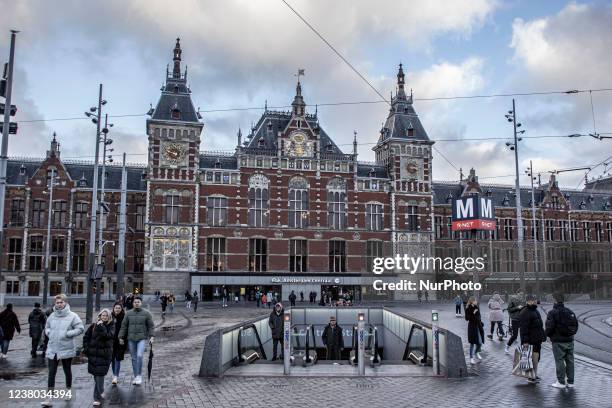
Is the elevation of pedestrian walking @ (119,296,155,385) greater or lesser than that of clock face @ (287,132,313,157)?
lesser

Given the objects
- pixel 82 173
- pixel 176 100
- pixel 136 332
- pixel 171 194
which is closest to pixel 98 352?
pixel 136 332

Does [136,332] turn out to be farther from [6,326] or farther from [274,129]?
[274,129]

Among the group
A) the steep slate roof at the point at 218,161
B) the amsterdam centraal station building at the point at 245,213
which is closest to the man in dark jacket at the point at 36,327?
the amsterdam centraal station building at the point at 245,213

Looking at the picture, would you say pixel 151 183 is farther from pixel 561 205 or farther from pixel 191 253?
pixel 561 205

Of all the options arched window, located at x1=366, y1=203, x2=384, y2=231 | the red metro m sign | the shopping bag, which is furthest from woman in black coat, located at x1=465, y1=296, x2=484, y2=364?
arched window, located at x1=366, y1=203, x2=384, y2=231

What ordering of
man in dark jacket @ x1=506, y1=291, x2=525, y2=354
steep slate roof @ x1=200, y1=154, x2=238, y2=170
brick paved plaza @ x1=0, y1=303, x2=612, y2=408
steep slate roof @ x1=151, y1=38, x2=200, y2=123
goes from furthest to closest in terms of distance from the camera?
steep slate roof @ x1=200, y1=154, x2=238, y2=170 → steep slate roof @ x1=151, y1=38, x2=200, y2=123 → man in dark jacket @ x1=506, y1=291, x2=525, y2=354 → brick paved plaza @ x1=0, y1=303, x2=612, y2=408

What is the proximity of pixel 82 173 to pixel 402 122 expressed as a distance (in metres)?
33.4

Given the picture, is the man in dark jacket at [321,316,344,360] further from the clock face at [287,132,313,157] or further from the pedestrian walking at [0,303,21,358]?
the clock face at [287,132,313,157]

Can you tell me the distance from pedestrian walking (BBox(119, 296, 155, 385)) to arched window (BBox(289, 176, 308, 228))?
136 ft

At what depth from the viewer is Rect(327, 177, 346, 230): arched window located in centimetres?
5444

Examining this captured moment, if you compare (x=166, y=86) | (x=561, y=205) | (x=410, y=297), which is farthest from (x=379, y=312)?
(x=561, y=205)

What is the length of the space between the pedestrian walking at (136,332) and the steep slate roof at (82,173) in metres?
45.5

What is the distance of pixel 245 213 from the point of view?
171 ft

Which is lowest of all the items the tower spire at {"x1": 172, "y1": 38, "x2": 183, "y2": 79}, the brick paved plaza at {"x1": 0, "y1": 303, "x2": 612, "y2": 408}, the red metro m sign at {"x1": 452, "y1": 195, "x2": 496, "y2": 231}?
the brick paved plaza at {"x1": 0, "y1": 303, "x2": 612, "y2": 408}
